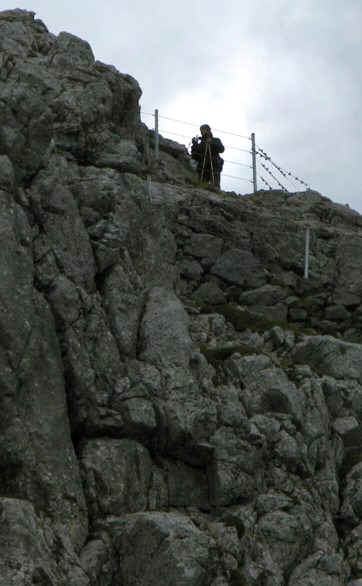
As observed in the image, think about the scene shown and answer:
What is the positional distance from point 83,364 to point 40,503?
4338 mm

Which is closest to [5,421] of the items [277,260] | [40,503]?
[40,503]

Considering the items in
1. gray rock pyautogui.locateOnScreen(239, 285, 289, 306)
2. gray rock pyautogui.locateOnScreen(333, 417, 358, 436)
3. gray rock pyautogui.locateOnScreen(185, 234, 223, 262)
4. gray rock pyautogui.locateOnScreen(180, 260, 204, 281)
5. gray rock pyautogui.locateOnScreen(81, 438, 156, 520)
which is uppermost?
gray rock pyautogui.locateOnScreen(185, 234, 223, 262)

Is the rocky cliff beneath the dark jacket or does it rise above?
beneath

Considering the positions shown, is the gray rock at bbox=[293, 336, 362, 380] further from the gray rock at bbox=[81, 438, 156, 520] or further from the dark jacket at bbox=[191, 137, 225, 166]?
the dark jacket at bbox=[191, 137, 225, 166]

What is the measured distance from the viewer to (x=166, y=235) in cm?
3300

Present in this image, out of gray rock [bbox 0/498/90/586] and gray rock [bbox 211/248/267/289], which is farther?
gray rock [bbox 211/248/267/289]

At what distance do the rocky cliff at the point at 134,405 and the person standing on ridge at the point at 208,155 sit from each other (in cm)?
1230

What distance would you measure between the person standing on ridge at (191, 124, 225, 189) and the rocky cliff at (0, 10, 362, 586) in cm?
1230

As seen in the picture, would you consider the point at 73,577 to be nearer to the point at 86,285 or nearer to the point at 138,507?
the point at 138,507

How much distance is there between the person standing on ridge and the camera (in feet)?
162

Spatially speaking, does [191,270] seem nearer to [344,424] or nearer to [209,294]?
[209,294]

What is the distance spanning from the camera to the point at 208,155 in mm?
49938

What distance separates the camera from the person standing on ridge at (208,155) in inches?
1949

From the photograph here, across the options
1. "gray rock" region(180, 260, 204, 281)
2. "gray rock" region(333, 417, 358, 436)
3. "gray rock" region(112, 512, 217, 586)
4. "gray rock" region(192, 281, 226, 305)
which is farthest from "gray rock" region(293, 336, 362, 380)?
"gray rock" region(112, 512, 217, 586)
